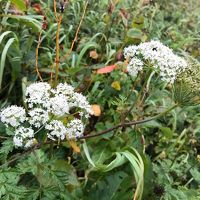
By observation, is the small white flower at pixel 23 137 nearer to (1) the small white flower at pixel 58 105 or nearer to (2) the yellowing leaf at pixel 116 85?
(1) the small white flower at pixel 58 105

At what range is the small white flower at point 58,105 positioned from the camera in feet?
5.41

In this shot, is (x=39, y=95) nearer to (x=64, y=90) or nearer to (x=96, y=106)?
(x=64, y=90)

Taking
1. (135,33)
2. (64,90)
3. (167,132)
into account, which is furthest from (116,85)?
(64,90)

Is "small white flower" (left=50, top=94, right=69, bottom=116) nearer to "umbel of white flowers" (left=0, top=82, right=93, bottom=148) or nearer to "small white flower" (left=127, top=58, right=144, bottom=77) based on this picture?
"umbel of white flowers" (left=0, top=82, right=93, bottom=148)

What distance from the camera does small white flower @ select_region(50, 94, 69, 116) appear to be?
1.65 m

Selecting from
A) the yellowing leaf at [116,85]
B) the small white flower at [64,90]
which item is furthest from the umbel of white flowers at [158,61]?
the yellowing leaf at [116,85]

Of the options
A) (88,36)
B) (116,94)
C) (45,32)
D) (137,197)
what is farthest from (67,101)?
(88,36)

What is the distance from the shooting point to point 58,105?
1649mm

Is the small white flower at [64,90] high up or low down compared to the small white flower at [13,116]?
up

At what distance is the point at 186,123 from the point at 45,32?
111 cm

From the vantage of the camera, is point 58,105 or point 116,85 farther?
point 116,85

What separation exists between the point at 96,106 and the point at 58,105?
2.47 ft

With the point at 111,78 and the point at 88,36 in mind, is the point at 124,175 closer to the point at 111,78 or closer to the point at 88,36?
the point at 111,78

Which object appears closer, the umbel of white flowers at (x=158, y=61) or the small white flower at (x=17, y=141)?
the small white flower at (x=17, y=141)
